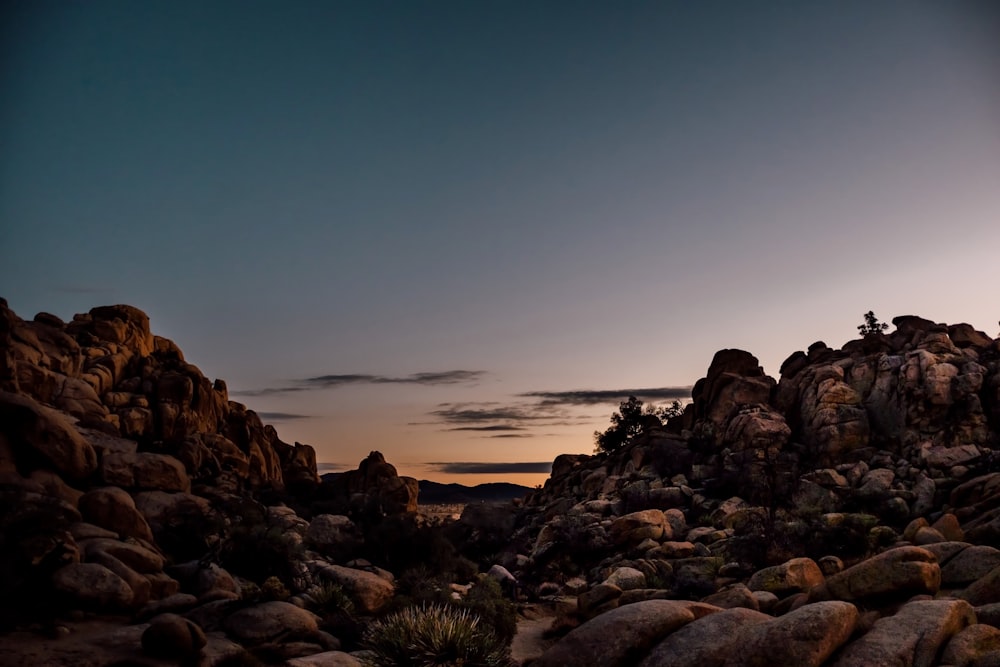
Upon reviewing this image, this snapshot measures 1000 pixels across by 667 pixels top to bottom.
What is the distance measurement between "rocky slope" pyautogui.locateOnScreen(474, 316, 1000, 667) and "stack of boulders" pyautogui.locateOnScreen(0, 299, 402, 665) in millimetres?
8757

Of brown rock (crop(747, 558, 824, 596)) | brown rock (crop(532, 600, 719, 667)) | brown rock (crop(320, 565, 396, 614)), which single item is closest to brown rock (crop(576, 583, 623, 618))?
brown rock (crop(747, 558, 824, 596))

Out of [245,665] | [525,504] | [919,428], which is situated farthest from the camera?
[525,504]

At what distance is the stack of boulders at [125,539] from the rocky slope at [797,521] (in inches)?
345

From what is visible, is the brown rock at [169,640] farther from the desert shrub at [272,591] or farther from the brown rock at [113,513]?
the brown rock at [113,513]

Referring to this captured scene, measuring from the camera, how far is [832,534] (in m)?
30.1

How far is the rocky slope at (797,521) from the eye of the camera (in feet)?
41.8

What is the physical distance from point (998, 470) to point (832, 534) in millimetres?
16112

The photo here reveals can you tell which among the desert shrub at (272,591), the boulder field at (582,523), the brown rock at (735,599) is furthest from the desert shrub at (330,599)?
the brown rock at (735,599)

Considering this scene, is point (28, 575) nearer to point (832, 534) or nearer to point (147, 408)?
point (832, 534)

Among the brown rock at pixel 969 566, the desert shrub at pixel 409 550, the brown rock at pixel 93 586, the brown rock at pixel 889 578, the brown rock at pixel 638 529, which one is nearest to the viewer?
the brown rock at pixel 889 578

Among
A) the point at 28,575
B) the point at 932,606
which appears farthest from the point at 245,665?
the point at 932,606

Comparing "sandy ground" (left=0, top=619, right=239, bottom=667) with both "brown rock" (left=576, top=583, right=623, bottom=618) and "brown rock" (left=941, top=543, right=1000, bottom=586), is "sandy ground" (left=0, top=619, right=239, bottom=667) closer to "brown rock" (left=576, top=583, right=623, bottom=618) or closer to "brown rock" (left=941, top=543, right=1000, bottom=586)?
"brown rock" (left=576, top=583, right=623, bottom=618)

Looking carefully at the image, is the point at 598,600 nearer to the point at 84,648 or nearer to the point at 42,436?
the point at 84,648

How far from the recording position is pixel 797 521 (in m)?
33.6
